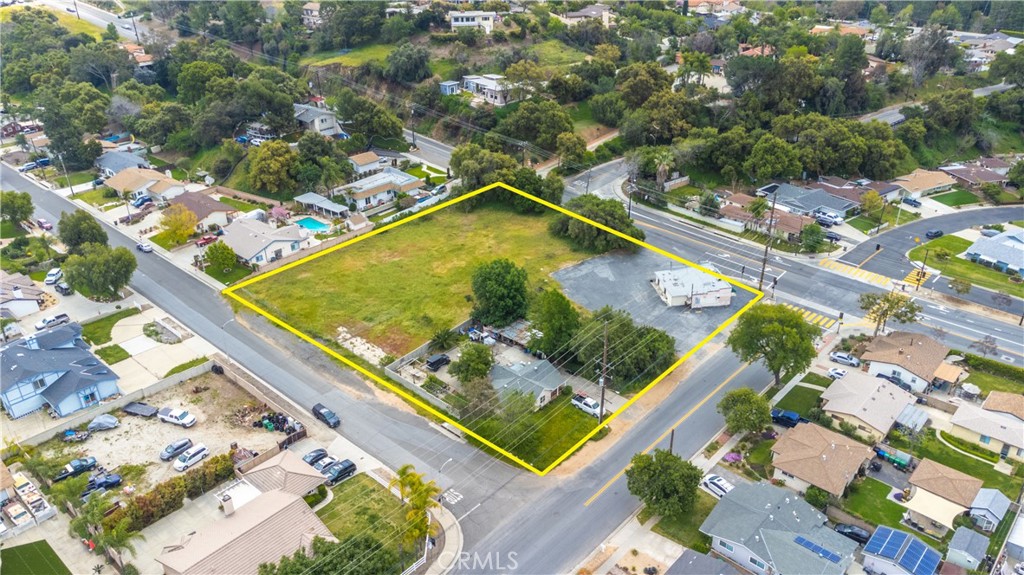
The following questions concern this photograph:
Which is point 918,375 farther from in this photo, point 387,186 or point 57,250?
point 57,250

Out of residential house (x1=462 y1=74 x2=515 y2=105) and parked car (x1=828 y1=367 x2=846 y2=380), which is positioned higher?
residential house (x1=462 y1=74 x2=515 y2=105)

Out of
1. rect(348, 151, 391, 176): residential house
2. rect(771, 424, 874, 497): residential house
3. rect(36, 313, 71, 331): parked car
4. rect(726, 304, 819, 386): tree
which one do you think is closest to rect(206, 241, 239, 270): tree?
rect(36, 313, 71, 331): parked car

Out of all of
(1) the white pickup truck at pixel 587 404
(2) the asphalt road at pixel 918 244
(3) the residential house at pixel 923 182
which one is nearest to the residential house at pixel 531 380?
(1) the white pickup truck at pixel 587 404

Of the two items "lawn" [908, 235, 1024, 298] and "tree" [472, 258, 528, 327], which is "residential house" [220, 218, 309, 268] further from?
"lawn" [908, 235, 1024, 298]

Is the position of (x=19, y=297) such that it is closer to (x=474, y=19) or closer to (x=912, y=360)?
(x=912, y=360)

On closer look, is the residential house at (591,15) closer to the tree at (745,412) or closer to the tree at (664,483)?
the tree at (745,412)

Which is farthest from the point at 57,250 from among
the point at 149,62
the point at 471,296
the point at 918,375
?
the point at 918,375

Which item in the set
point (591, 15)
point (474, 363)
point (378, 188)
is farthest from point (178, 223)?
point (591, 15)
